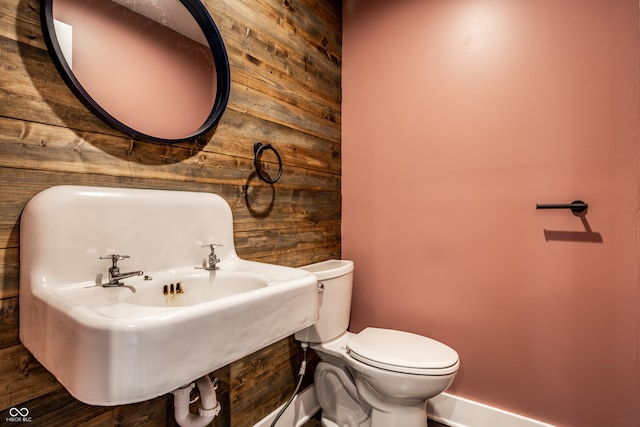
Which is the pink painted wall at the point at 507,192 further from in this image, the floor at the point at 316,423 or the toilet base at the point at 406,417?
the toilet base at the point at 406,417

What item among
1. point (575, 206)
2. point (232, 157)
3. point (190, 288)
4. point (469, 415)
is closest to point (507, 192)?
point (575, 206)

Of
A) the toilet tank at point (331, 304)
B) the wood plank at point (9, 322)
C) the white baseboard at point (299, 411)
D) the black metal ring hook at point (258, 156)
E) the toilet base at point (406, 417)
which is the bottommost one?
the white baseboard at point (299, 411)

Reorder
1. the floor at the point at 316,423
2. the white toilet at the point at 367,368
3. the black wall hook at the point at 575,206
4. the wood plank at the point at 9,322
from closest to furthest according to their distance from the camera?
1. the wood plank at the point at 9,322
2. the white toilet at the point at 367,368
3. the black wall hook at the point at 575,206
4. the floor at the point at 316,423

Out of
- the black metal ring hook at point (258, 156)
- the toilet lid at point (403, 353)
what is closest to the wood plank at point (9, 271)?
the black metal ring hook at point (258, 156)

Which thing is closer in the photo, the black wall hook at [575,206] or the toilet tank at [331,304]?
the black wall hook at [575,206]

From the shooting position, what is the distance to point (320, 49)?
1772 mm

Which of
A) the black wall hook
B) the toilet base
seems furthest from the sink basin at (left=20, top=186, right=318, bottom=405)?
the black wall hook

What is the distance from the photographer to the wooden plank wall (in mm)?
759

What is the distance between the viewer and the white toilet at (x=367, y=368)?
1.18m

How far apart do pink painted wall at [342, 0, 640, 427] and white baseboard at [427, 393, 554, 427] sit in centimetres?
4

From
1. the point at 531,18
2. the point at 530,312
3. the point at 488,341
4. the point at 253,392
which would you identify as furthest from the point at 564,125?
the point at 253,392

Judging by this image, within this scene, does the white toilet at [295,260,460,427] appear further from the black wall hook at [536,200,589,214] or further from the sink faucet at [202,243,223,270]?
the black wall hook at [536,200,589,214]

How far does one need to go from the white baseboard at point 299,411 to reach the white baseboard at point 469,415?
1.95 feet

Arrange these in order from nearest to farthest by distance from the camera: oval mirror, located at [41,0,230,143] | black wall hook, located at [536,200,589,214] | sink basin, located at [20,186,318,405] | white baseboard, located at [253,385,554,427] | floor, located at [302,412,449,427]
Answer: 1. sink basin, located at [20,186,318,405]
2. oval mirror, located at [41,0,230,143]
3. black wall hook, located at [536,200,589,214]
4. white baseboard, located at [253,385,554,427]
5. floor, located at [302,412,449,427]
